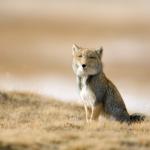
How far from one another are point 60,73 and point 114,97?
13.8 metres

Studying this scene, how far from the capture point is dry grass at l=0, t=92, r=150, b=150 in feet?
51.9

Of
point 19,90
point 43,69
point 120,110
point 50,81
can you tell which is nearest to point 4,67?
point 43,69

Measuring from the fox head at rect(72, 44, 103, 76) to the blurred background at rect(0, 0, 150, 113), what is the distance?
14.2 ft

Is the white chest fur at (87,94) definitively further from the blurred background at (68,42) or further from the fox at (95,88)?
the blurred background at (68,42)

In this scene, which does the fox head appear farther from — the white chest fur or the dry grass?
the dry grass

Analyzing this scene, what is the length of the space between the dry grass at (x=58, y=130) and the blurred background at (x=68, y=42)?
9.51 ft

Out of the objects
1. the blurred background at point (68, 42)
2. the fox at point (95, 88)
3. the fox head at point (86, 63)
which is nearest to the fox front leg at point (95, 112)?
the fox at point (95, 88)

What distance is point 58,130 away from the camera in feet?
57.3

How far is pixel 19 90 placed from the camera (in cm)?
2459

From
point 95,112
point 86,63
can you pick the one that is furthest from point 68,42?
point 86,63

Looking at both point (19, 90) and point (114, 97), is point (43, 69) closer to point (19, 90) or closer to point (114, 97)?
point (19, 90)

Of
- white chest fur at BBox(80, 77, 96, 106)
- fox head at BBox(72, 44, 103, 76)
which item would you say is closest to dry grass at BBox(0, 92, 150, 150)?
white chest fur at BBox(80, 77, 96, 106)

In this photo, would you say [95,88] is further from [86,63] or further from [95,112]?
[86,63]

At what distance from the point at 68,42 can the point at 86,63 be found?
69.7 ft
